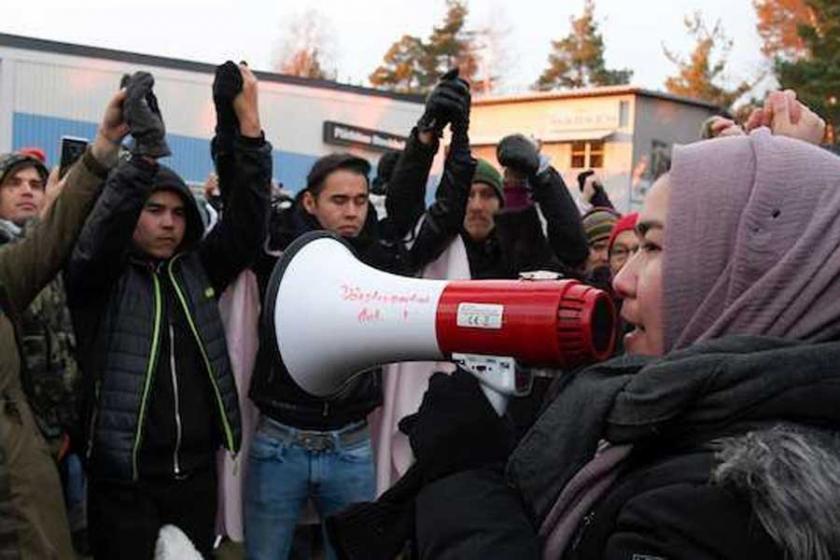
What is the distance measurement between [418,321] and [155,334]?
→ 162 centimetres

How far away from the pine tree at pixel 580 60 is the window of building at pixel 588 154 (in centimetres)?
1984

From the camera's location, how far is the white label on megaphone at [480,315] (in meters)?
1.73

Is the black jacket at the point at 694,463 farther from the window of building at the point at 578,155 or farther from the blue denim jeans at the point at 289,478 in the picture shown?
the window of building at the point at 578,155

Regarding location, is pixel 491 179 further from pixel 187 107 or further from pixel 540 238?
pixel 187 107

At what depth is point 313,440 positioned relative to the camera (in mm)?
3547

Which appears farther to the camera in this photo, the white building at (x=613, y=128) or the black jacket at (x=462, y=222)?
the white building at (x=613, y=128)

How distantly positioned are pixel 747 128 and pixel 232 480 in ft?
7.56

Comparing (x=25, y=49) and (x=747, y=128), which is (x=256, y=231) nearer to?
(x=747, y=128)

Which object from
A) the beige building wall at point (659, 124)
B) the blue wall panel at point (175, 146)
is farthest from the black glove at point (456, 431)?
the beige building wall at point (659, 124)

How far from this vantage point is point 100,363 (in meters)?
3.15

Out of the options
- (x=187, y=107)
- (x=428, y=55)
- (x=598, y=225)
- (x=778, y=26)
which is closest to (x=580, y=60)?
(x=428, y=55)

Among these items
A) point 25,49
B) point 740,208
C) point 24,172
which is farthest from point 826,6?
point 740,208

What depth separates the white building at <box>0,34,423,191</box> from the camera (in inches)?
587

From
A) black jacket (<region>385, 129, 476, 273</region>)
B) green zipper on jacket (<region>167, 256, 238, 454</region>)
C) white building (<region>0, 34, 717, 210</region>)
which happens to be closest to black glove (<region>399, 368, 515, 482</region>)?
green zipper on jacket (<region>167, 256, 238, 454</region>)
